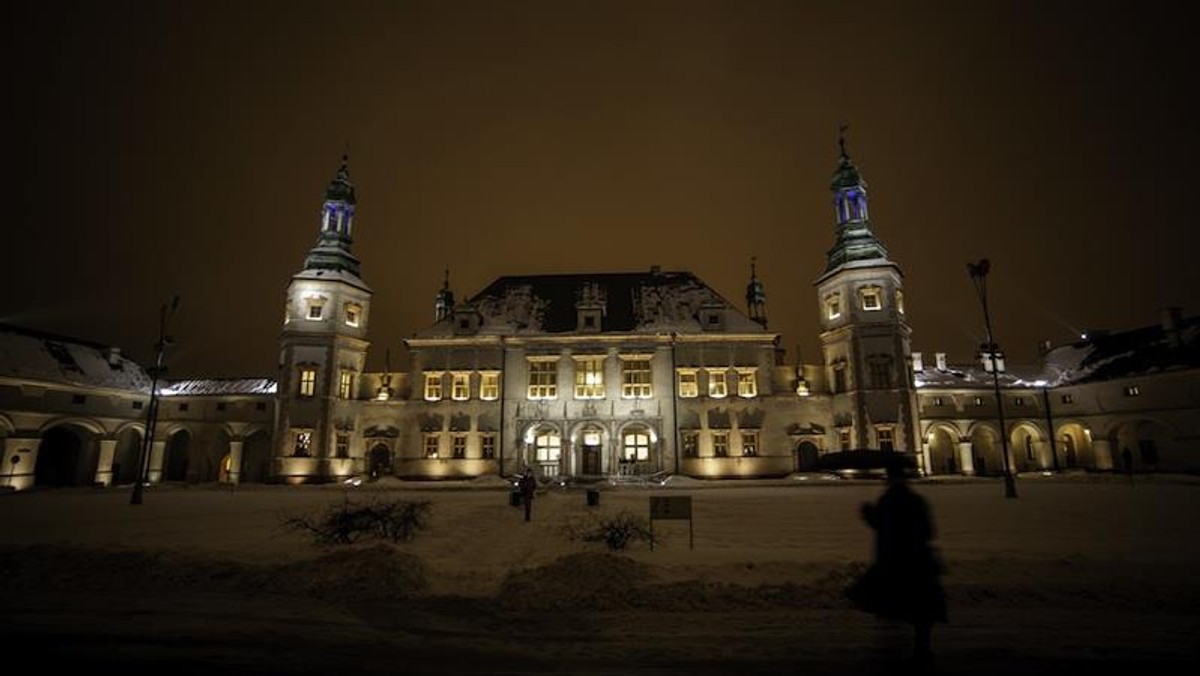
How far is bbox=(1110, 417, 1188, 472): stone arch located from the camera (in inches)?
1489

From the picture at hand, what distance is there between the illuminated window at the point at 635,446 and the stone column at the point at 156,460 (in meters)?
35.7

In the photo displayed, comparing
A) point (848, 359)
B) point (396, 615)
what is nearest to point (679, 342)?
point (848, 359)

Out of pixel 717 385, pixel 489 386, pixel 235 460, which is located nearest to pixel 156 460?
pixel 235 460

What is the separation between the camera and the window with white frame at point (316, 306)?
134 ft

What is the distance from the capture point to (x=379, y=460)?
4050 centimetres

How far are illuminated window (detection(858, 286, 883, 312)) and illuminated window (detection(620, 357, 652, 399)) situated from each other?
15.6 m

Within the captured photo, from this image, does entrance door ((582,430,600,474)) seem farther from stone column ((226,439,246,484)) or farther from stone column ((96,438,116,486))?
stone column ((96,438,116,486))

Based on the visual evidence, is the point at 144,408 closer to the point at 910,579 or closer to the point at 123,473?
the point at 123,473

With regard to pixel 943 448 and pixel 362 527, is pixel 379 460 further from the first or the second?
pixel 943 448

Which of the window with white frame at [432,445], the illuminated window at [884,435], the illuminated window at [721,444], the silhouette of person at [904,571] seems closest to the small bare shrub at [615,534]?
the silhouette of person at [904,571]

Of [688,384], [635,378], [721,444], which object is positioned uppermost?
[635,378]

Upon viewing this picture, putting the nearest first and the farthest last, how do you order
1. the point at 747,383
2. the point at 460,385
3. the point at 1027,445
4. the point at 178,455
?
the point at 747,383
the point at 460,385
the point at 1027,445
the point at 178,455

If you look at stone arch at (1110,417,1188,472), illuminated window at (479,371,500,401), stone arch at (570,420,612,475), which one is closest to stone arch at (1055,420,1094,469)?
stone arch at (1110,417,1188,472)

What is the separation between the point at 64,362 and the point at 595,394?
38189 millimetres
